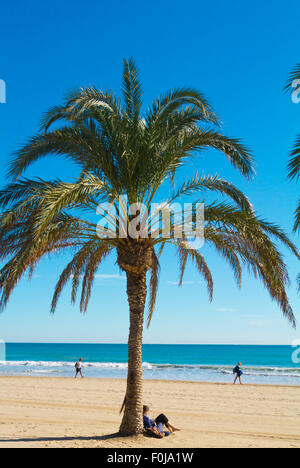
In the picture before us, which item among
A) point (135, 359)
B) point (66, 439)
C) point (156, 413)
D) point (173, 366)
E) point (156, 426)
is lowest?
point (173, 366)

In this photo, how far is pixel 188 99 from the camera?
32.4 ft

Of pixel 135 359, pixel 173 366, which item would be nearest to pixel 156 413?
pixel 135 359

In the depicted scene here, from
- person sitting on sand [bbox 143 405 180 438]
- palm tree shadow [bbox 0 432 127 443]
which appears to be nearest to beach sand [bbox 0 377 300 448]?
palm tree shadow [bbox 0 432 127 443]

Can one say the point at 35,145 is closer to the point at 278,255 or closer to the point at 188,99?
the point at 188,99

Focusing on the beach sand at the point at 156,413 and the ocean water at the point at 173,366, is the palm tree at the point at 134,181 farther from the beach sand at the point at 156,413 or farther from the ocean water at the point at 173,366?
the ocean water at the point at 173,366

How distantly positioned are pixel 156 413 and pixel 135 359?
7.25 meters

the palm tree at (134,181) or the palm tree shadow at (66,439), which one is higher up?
the palm tree at (134,181)

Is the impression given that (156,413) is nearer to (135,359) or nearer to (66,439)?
(66,439)

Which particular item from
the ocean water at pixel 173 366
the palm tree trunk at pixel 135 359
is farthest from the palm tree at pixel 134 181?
the ocean water at pixel 173 366

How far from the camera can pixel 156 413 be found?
52.2ft

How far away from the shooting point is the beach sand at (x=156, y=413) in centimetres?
988

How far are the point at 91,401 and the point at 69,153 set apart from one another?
41.5ft

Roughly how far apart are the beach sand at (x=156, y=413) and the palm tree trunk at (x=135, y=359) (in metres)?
0.34

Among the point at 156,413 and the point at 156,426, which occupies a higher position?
the point at 156,426
